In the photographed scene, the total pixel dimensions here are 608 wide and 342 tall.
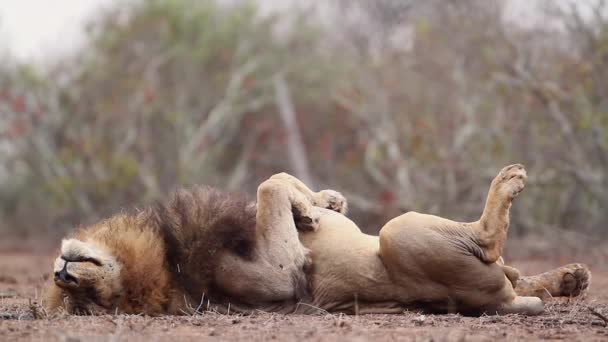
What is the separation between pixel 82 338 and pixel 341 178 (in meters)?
16.8

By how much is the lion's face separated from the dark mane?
38 cm

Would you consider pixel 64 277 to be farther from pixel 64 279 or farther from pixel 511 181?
pixel 511 181

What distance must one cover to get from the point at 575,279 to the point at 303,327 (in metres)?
2.04

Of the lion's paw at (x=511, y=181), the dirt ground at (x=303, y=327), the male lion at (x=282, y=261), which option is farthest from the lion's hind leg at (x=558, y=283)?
the lion's paw at (x=511, y=181)

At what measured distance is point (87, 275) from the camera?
4.79 metres

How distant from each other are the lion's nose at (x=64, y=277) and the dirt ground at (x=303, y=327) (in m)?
0.21

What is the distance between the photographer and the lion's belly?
208 inches

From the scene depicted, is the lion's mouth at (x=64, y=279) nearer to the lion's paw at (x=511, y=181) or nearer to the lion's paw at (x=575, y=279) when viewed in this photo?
the lion's paw at (x=511, y=181)

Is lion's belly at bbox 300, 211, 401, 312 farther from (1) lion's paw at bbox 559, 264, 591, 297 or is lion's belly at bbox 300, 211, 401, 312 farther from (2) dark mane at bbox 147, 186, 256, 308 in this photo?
(1) lion's paw at bbox 559, 264, 591, 297

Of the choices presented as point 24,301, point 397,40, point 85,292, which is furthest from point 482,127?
point 85,292

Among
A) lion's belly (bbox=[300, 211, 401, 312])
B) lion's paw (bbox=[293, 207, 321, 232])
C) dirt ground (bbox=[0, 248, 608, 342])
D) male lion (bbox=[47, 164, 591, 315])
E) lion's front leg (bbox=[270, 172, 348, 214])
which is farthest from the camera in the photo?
lion's front leg (bbox=[270, 172, 348, 214])

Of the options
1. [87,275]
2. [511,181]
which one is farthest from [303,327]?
[511,181]

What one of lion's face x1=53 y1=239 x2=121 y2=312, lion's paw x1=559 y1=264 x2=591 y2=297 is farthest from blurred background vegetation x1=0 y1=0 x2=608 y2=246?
lion's face x1=53 y1=239 x2=121 y2=312

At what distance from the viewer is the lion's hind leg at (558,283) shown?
558cm
